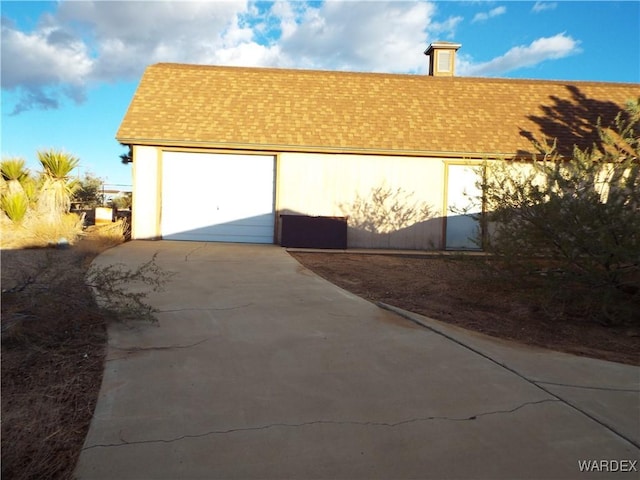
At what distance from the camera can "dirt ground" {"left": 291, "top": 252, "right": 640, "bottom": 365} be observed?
5648mm

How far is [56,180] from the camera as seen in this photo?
622 inches

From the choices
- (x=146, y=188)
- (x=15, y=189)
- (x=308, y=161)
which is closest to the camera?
(x=146, y=188)

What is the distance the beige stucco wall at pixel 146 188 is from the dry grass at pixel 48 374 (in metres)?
8.05

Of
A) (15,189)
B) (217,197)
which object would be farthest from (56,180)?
(217,197)

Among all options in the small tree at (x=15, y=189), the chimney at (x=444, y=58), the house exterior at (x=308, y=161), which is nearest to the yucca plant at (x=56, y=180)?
the small tree at (x=15, y=189)

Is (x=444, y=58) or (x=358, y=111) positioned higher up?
(x=444, y=58)

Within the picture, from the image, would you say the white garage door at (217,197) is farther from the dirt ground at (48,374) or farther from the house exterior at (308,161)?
the dirt ground at (48,374)

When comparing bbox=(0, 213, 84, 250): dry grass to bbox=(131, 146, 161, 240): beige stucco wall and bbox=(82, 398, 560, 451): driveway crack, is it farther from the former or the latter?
bbox=(82, 398, 560, 451): driveway crack

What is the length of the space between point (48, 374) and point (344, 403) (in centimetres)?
245

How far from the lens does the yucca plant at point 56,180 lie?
15227mm

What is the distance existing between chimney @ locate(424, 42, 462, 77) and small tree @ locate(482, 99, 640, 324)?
11.3 metres

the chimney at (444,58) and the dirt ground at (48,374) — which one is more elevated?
the chimney at (444,58)

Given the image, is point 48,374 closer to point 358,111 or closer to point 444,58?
point 358,111

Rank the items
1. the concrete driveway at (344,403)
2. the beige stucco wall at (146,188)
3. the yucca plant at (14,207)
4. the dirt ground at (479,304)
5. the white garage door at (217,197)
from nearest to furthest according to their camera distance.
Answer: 1. the concrete driveway at (344,403)
2. the dirt ground at (479,304)
3. the beige stucco wall at (146,188)
4. the white garage door at (217,197)
5. the yucca plant at (14,207)
